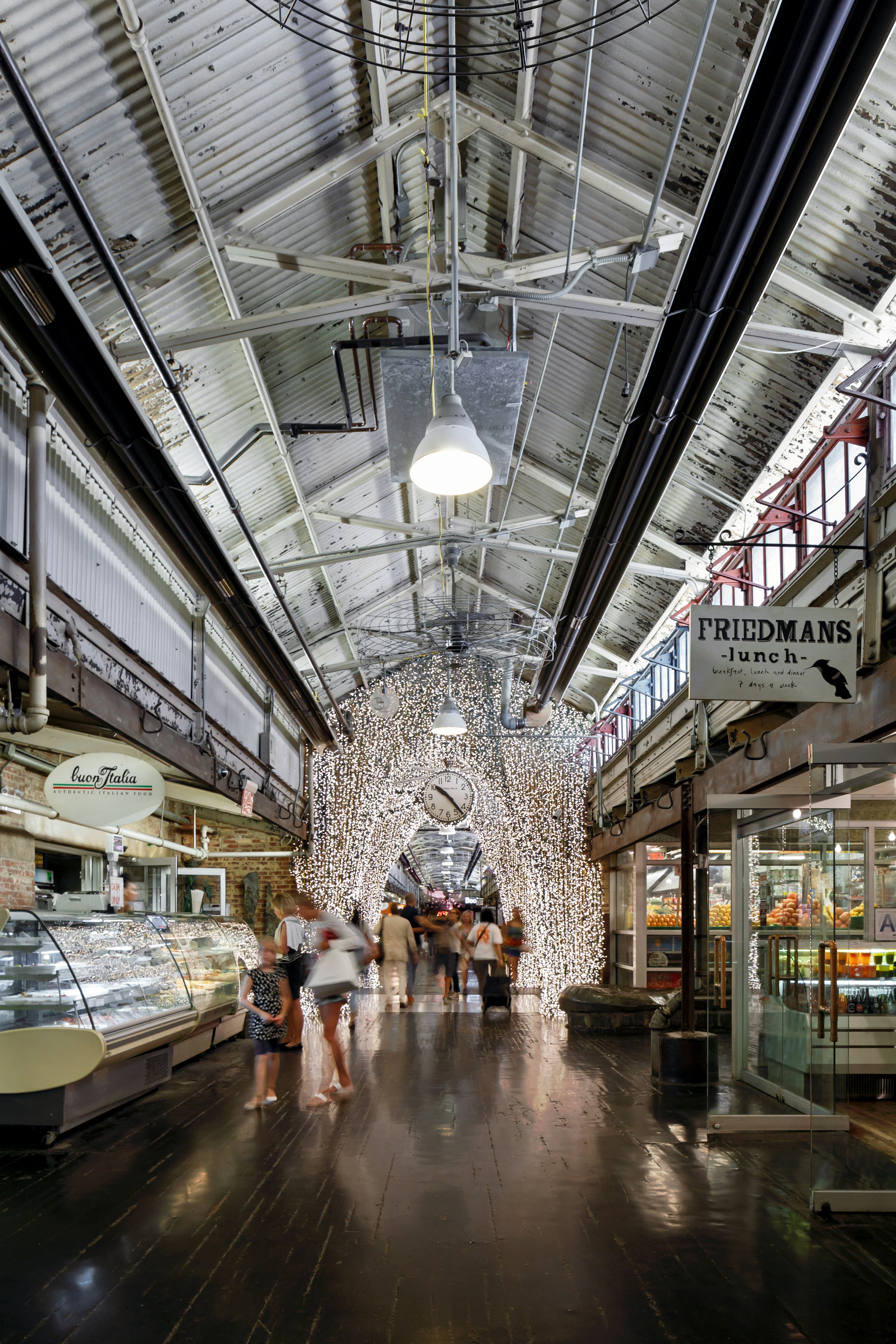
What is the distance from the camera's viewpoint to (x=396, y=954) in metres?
15.2

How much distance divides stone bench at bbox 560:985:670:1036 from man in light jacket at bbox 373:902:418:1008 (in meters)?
2.74

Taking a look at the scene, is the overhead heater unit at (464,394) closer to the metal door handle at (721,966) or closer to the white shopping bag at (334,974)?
the white shopping bag at (334,974)

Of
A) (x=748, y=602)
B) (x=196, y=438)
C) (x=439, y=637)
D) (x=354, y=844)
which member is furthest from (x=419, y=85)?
(x=354, y=844)

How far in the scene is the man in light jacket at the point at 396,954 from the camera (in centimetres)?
1520

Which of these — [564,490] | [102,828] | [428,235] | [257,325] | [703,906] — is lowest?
A: [703,906]

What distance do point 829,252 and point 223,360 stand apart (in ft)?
15.1

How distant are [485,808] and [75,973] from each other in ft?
39.5

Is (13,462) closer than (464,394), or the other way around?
(13,462)

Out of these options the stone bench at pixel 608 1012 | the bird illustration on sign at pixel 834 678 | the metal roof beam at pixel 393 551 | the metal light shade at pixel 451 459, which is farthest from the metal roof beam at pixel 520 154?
the stone bench at pixel 608 1012

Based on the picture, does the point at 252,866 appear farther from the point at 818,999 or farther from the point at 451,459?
the point at 451,459

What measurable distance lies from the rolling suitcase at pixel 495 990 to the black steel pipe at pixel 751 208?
933 centimetres

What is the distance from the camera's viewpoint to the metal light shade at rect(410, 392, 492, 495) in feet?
16.6

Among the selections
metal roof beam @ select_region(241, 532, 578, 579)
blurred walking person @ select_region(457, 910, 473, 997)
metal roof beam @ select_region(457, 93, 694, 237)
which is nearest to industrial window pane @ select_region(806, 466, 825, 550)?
metal roof beam @ select_region(457, 93, 694, 237)

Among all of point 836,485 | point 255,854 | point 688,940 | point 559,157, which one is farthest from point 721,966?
point 255,854
